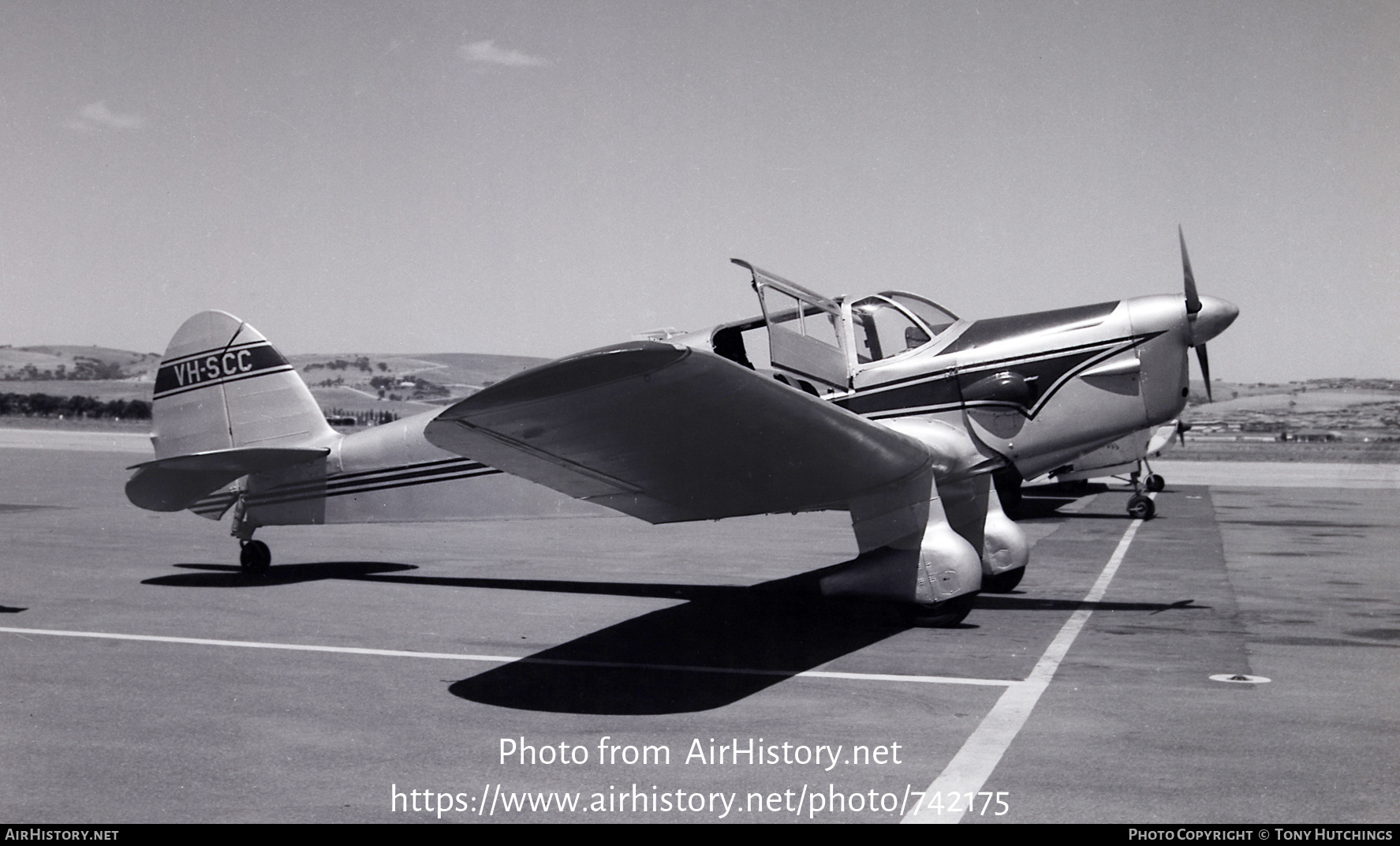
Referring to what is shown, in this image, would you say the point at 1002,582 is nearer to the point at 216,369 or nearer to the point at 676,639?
the point at 676,639

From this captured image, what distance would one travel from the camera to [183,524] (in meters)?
16.5

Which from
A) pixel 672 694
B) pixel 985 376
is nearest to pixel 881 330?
pixel 985 376

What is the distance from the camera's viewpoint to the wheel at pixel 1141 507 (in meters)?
18.8

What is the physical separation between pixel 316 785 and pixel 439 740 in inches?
29.4

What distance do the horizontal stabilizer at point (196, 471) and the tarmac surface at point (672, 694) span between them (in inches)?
31.6

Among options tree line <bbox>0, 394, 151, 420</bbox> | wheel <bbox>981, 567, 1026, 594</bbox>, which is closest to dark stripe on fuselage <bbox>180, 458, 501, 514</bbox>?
wheel <bbox>981, 567, 1026, 594</bbox>

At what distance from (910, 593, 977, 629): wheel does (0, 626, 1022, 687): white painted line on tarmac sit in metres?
1.37

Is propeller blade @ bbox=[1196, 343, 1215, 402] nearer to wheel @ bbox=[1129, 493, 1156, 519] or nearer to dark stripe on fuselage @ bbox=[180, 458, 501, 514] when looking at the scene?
dark stripe on fuselage @ bbox=[180, 458, 501, 514]

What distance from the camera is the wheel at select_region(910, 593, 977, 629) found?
7668 mm

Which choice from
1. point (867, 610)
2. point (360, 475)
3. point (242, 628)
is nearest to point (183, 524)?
point (360, 475)

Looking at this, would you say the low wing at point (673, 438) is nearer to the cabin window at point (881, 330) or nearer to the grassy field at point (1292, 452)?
the cabin window at point (881, 330)

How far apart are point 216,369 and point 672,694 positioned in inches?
267

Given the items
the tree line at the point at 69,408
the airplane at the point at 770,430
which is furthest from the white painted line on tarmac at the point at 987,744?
the tree line at the point at 69,408

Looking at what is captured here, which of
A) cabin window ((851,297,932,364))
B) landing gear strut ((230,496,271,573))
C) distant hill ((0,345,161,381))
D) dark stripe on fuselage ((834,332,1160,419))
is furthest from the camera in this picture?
distant hill ((0,345,161,381))
